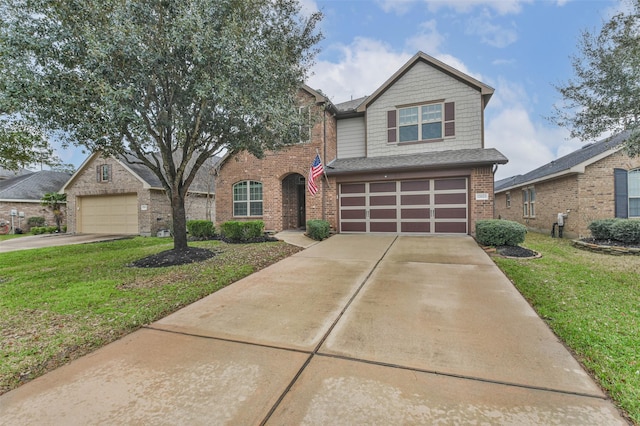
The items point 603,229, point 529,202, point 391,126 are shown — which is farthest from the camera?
point 529,202

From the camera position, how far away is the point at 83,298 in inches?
178

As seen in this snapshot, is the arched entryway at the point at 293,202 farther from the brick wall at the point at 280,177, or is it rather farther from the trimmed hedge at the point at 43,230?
the trimmed hedge at the point at 43,230

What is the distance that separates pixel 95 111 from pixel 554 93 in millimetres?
11932

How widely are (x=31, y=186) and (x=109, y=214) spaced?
946 centimetres

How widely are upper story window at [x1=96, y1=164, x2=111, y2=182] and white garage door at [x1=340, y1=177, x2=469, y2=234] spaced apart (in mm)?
13993

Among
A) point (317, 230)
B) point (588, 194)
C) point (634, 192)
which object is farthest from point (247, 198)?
point (634, 192)

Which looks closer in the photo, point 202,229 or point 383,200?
point 383,200

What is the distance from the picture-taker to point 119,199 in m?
16.8

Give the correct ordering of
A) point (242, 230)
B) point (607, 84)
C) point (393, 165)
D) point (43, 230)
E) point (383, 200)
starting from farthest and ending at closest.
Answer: point (43, 230), point (383, 200), point (393, 165), point (242, 230), point (607, 84)

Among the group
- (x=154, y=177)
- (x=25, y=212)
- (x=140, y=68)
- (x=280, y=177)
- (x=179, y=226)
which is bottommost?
(x=179, y=226)

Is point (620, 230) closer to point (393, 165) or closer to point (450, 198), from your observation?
point (450, 198)

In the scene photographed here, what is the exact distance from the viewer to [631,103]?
6441 millimetres

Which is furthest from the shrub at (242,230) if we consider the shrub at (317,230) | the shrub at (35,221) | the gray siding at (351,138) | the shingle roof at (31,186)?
the shingle roof at (31,186)

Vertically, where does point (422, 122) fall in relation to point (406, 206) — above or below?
above
